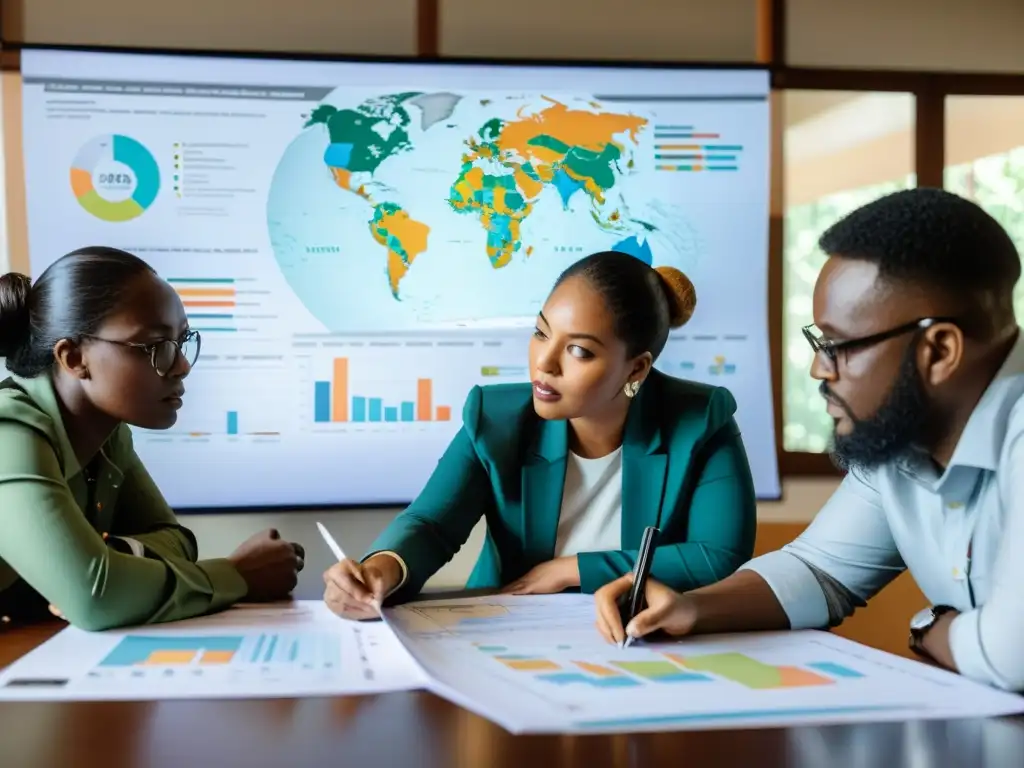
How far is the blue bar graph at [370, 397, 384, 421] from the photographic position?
2.96 meters

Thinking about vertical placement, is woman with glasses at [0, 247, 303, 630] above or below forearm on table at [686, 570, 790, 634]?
above

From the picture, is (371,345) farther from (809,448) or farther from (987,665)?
(987,665)

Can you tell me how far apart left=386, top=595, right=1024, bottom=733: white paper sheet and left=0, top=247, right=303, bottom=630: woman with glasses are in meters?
0.34

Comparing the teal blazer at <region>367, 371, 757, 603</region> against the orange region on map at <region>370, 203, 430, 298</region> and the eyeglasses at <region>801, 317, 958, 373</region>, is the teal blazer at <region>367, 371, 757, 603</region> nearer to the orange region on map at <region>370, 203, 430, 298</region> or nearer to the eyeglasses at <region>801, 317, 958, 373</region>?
the eyeglasses at <region>801, 317, 958, 373</region>

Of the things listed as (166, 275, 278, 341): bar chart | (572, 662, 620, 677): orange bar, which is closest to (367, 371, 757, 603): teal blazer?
(572, 662, 620, 677): orange bar

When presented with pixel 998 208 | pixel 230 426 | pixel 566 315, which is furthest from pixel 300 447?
pixel 998 208

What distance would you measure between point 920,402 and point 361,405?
2.00 meters

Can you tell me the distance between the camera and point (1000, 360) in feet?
3.99

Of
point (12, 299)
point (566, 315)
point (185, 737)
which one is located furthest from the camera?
point (566, 315)

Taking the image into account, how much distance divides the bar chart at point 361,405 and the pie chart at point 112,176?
761mm

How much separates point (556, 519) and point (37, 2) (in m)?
2.37

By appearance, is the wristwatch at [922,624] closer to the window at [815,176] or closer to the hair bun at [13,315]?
the hair bun at [13,315]

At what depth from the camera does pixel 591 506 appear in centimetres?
176

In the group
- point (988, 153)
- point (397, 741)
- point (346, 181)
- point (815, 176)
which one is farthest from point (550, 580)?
point (988, 153)
